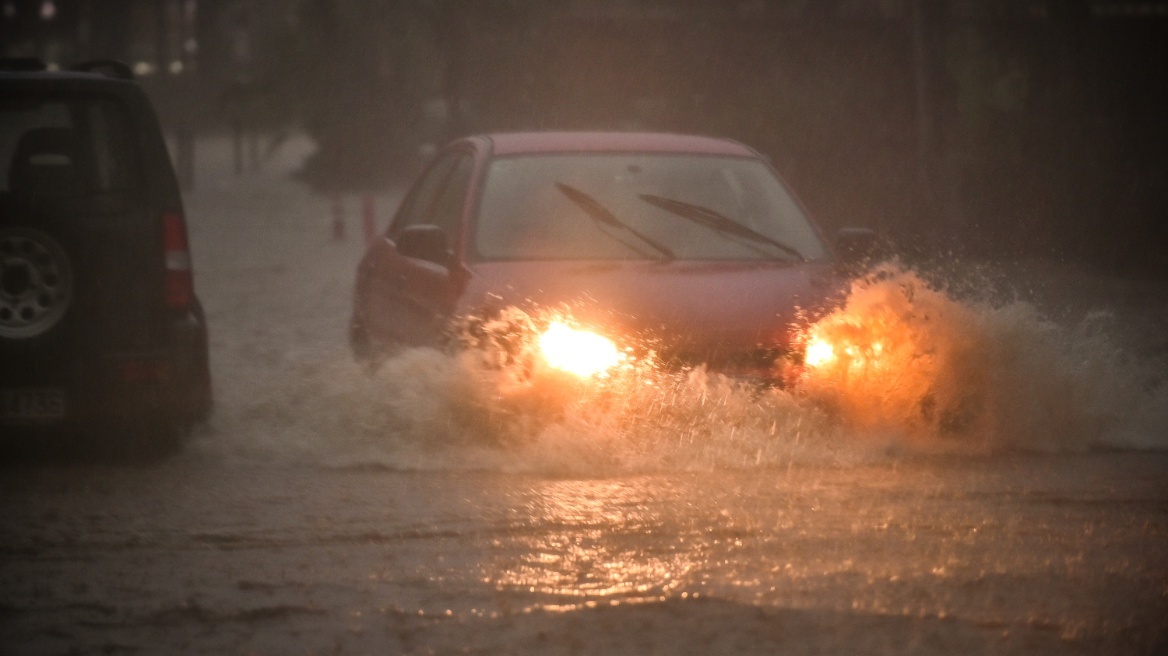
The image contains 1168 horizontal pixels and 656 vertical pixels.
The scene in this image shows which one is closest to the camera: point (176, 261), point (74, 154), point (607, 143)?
point (176, 261)

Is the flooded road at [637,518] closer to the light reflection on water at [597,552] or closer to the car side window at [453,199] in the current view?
the light reflection on water at [597,552]

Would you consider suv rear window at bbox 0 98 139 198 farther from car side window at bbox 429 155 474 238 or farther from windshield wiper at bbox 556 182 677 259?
windshield wiper at bbox 556 182 677 259

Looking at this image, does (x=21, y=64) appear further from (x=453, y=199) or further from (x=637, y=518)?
(x=637, y=518)

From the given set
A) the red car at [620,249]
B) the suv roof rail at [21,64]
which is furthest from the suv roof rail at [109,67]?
the red car at [620,249]

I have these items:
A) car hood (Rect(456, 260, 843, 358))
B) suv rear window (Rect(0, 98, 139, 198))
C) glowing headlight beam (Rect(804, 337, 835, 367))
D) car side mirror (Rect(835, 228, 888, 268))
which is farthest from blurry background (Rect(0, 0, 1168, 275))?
suv rear window (Rect(0, 98, 139, 198))

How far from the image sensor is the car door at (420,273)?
8398mm

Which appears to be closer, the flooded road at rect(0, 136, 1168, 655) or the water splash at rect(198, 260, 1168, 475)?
the flooded road at rect(0, 136, 1168, 655)

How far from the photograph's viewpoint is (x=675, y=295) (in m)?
7.84

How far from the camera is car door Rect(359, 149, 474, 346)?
8398 mm

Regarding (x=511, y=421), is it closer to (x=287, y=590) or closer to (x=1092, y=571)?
(x=287, y=590)

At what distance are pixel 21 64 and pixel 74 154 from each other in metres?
0.63

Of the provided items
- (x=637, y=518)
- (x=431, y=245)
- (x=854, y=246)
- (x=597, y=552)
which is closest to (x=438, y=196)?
(x=431, y=245)

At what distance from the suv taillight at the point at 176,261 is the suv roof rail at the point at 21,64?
115 cm

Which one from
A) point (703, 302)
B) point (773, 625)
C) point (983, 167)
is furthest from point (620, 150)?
point (983, 167)
